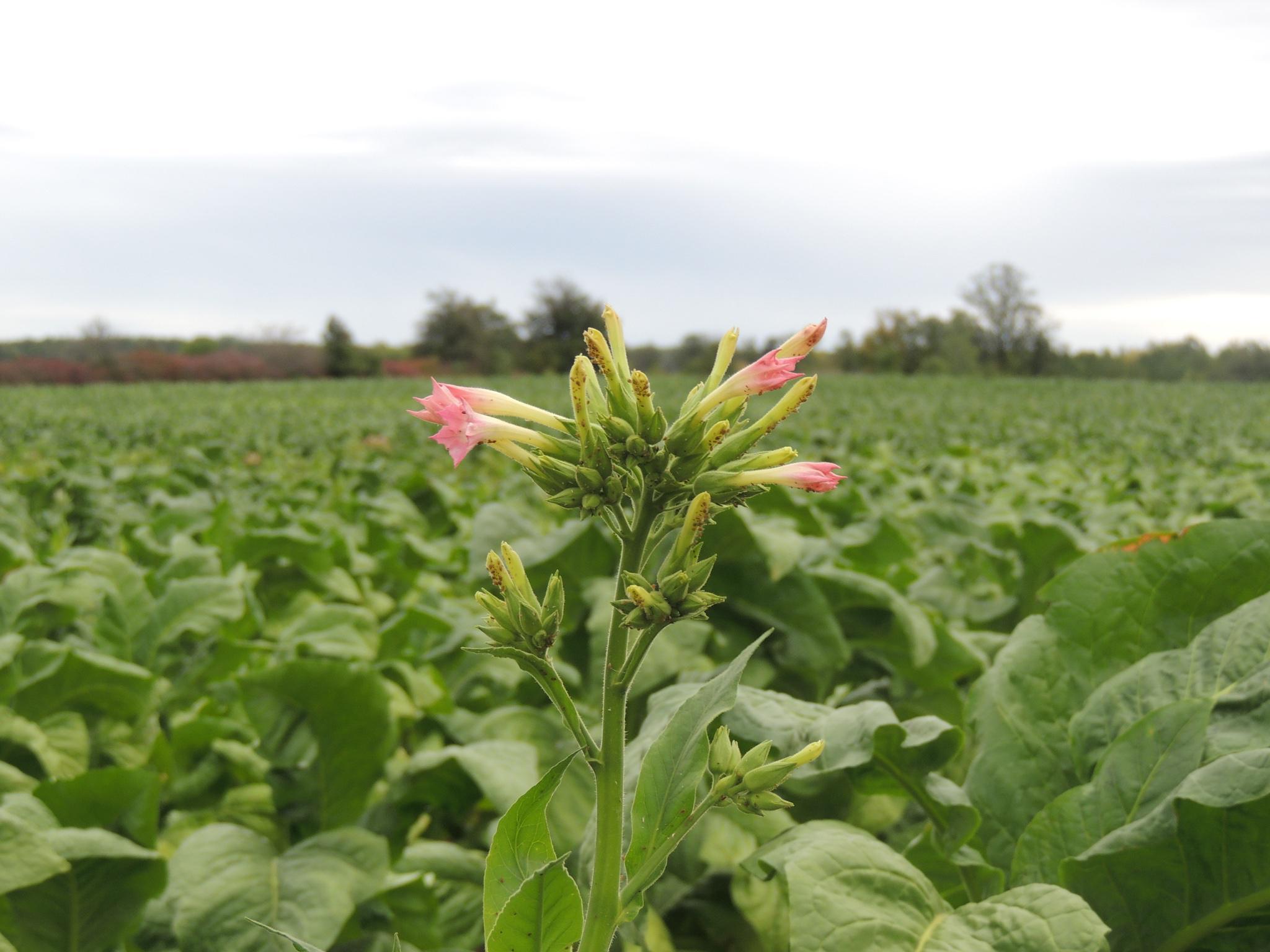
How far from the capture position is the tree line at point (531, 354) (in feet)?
193

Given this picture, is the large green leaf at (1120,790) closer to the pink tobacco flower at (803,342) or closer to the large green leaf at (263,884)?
the pink tobacco flower at (803,342)

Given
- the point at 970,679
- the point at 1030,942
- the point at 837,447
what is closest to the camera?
the point at 1030,942

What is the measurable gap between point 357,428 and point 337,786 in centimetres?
1698

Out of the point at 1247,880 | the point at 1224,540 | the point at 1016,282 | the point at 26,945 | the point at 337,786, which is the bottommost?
the point at 26,945

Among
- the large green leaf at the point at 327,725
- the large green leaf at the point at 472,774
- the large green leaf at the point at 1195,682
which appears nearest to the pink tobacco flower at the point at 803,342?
the large green leaf at the point at 1195,682

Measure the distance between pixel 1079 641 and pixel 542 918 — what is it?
1108 mm

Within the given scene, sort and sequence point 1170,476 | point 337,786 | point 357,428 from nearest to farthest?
point 337,786, point 1170,476, point 357,428

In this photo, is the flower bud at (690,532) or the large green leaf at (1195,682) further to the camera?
the large green leaf at (1195,682)

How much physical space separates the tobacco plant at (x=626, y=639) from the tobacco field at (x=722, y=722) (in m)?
0.19

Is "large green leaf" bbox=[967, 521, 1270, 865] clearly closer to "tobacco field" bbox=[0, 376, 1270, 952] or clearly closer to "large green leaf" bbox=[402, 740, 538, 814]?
"tobacco field" bbox=[0, 376, 1270, 952]

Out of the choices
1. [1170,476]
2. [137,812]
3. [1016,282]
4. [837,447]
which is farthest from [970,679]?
[1016,282]

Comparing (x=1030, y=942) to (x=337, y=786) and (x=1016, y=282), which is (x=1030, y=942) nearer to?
(x=337, y=786)

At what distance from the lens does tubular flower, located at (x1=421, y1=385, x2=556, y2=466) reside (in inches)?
44.3

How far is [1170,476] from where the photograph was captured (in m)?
8.73
